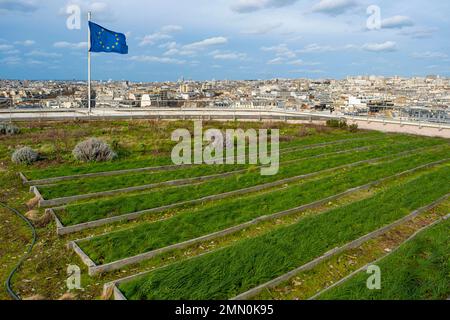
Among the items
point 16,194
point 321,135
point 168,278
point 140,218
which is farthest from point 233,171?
point 321,135

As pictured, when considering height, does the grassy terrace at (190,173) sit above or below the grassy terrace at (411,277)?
above

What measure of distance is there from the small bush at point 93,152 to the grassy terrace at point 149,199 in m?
4.56

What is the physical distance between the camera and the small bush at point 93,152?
14297 mm

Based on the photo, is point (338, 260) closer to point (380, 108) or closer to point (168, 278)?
point (168, 278)

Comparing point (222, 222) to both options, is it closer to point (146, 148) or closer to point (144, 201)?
point (144, 201)

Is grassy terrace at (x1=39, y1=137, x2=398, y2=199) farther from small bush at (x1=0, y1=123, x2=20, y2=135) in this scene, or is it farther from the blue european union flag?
the blue european union flag

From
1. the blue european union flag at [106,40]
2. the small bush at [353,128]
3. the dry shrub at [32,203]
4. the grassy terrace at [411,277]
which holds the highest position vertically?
the blue european union flag at [106,40]

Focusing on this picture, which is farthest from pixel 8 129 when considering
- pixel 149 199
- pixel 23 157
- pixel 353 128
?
pixel 353 128

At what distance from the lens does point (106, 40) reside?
27000 mm

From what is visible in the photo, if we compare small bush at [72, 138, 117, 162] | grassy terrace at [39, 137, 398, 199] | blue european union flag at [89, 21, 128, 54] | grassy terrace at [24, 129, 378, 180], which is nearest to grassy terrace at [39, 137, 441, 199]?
grassy terrace at [39, 137, 398, 199]

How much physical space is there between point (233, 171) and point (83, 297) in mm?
8142

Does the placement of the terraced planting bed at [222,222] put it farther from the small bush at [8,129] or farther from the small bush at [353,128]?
the small bush at [353,128]

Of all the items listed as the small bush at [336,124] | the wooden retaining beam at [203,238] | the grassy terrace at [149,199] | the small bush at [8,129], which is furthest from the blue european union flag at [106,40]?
the wooden retaining beam at [203,238]
